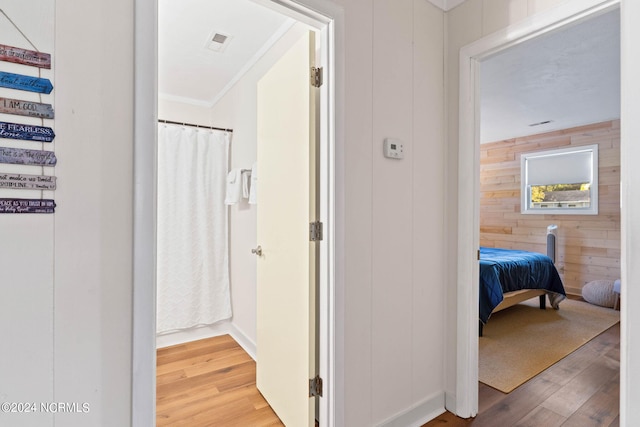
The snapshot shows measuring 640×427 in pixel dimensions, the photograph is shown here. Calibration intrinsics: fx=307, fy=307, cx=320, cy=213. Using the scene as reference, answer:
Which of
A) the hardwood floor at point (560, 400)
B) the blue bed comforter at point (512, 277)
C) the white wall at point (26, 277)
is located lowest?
the hardwood floor at point (560, 400)

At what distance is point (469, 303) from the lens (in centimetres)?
179

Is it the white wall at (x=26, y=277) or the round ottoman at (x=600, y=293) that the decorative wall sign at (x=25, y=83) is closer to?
the white wall at (x=26, y=277)

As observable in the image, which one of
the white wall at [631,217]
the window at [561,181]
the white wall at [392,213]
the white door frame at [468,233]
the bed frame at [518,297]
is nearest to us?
the white wall at [631,217]

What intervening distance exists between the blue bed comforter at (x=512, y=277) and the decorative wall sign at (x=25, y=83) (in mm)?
3317

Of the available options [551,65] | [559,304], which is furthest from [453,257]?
[559,304]

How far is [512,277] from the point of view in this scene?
343 cm

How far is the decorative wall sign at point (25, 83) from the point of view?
83 cm

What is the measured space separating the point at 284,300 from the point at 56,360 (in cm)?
105

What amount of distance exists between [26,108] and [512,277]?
406 cm

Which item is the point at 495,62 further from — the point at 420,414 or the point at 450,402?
the point at 420,414

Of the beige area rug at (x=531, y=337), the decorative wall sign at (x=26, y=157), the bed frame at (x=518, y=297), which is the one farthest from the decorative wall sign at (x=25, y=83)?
the bed frame at (x=518, y=297)

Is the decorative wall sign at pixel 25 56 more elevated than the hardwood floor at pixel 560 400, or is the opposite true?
the decorative wall sign at pixel 25 56

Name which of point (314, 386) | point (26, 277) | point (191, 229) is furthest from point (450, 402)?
point (191, 229)

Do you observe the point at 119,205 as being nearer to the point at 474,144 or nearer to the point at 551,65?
the point at 474,144
